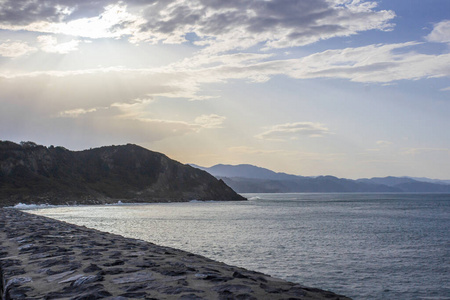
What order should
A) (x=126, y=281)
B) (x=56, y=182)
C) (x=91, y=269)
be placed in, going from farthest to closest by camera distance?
(x=56, y=182), (x=91, y=269), (x=126, y=281)

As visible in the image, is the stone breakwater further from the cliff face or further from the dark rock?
the cliff face

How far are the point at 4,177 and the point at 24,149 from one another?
21.3 metres

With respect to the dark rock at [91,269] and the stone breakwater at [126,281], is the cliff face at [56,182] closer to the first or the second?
the stone breakwater at [126,281]

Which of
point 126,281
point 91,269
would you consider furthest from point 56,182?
point 126,281

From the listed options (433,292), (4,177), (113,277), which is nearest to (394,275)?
(433,292)

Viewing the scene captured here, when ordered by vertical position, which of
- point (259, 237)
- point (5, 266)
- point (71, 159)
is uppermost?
point (71, 159)

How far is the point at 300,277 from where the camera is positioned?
19.3 m

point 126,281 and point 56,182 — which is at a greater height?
point 56,182

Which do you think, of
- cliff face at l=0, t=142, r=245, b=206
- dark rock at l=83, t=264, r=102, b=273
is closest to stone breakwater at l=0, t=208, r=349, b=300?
dark rock at l=83, t=264, r=102, b=273

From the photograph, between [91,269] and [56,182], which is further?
[56,182]

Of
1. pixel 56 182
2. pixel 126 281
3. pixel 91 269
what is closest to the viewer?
pixel 126 281

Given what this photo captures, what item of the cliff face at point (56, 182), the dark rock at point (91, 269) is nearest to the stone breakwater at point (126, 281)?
the dark rock at point (91, 269)

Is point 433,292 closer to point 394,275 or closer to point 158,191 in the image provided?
point 394,275

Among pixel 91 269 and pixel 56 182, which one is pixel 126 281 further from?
pixel 56 182
